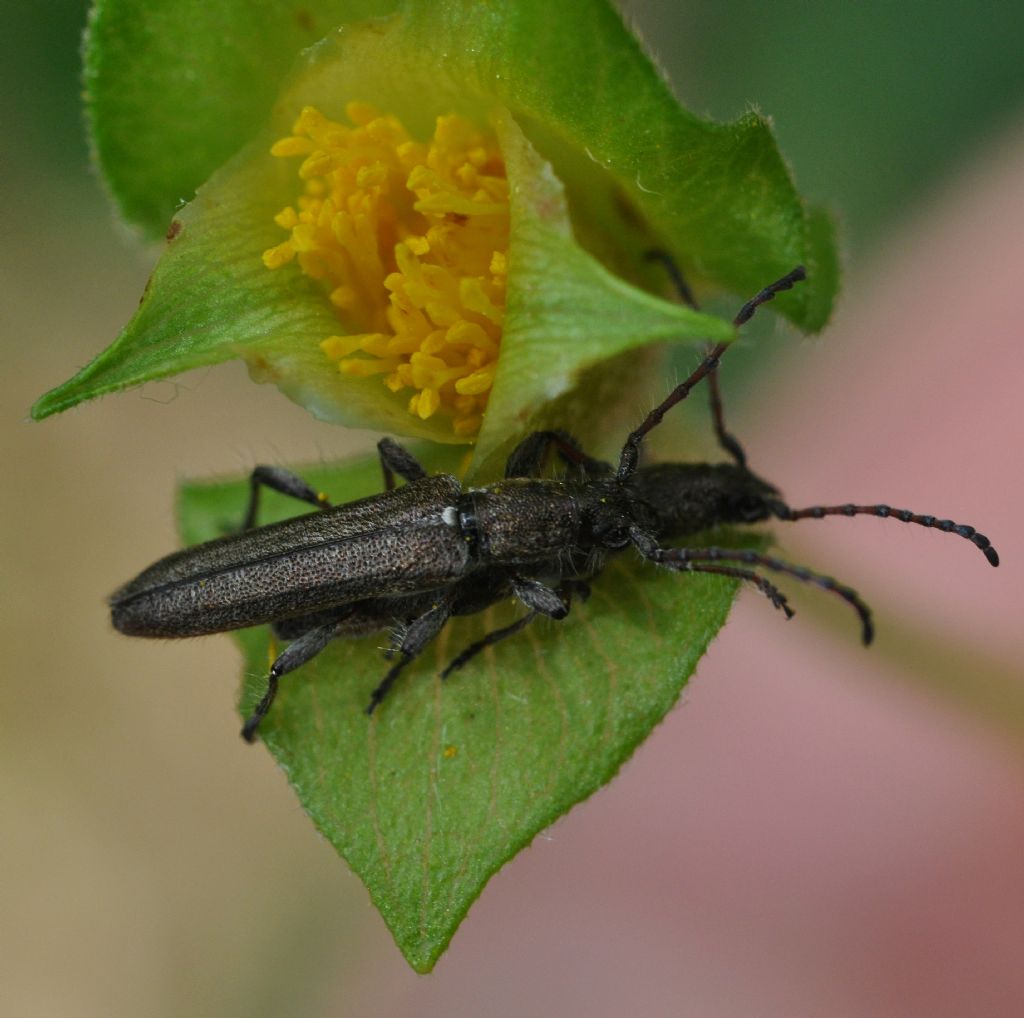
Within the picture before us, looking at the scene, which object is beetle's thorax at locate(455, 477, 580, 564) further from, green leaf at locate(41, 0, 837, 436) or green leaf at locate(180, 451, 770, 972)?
green leaf at locate(41, 0, 837, 436)

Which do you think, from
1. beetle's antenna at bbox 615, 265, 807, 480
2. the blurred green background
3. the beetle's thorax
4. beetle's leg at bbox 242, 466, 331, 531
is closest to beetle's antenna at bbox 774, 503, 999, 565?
beetle's antenna at bbox 615, 265, 807, 480

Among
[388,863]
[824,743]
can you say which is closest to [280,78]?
[388,863]

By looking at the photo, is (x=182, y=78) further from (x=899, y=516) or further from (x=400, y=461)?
(x=899, y=516)

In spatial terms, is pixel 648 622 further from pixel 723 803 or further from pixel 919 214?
pixel 919 214

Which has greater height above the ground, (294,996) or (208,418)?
(208,418)

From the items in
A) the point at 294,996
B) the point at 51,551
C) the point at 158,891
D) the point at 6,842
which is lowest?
the point at 294,996

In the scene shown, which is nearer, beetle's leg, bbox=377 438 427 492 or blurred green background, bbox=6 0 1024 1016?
beetle's leg, bbox=377 438 427 492
